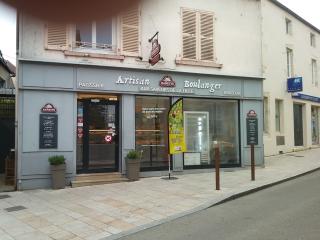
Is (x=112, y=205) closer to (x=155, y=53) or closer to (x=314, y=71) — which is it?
(x=155, y=53)

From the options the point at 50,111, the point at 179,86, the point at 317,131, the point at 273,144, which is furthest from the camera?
the point at 317,131

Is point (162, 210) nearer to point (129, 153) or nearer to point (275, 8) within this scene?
point (129, 153)

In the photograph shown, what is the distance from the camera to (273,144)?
17.6 metres

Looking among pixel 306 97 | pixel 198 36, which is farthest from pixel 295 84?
pixel 198 36

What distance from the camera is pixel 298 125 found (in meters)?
20.1

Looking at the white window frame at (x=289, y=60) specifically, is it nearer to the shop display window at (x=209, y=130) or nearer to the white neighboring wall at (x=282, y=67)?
the white neighboring wall at (x=282, y=67)

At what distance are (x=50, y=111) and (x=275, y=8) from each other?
12774mm

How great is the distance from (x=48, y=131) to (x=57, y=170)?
1.11 meters

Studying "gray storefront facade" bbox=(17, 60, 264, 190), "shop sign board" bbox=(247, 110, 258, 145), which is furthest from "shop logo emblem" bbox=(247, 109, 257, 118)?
"gray storefront facade" bbox=(17, 60, 264, 190)

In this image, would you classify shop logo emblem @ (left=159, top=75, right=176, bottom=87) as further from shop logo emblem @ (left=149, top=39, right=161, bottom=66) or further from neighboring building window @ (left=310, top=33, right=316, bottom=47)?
neighboring building window @ (left=310, top=33, right=316, bottom=47)

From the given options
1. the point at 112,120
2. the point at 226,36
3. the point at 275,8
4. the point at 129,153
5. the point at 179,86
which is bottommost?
the point at 129,153

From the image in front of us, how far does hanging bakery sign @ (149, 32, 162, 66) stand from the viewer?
1129 cm

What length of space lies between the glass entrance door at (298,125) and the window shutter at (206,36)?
8.62 metres

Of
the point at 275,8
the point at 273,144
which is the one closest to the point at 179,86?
the point at 273,144
